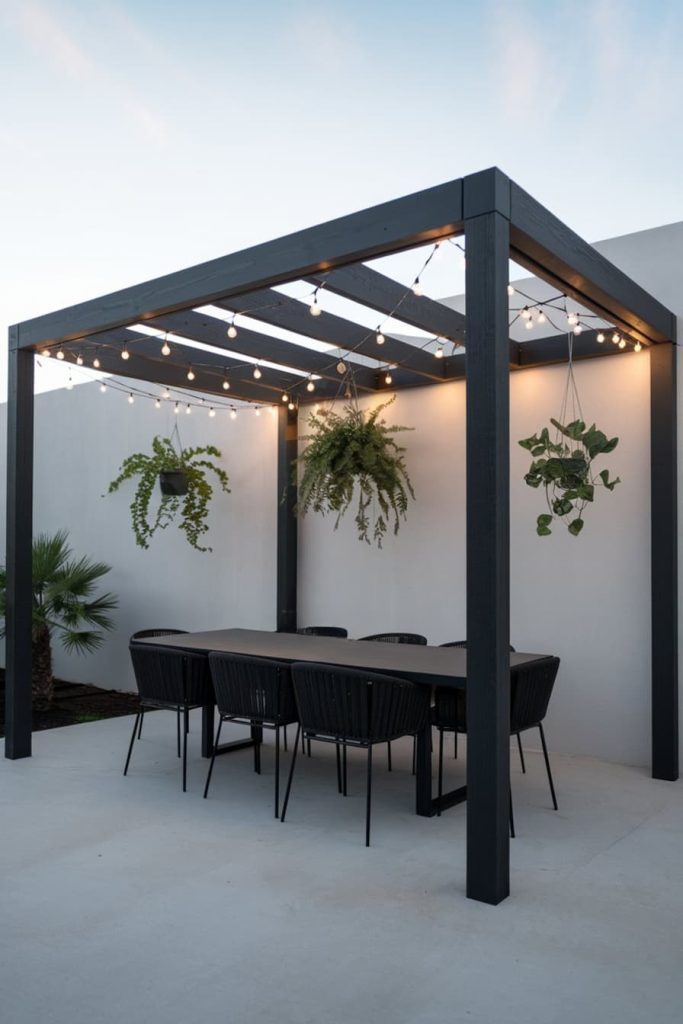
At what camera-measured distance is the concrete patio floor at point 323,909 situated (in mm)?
2340

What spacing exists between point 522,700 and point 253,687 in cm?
130

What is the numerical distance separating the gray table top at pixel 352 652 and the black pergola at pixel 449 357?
2.60ft

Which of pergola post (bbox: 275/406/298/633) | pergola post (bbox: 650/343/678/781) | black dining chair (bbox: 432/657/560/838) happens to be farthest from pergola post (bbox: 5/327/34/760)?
pergola post (bbox: 650/343/678/781)

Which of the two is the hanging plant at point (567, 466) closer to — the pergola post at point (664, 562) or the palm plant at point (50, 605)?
the pergola post at point (664, 562)

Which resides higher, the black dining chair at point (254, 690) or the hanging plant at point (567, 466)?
the hanging plant at point (567, 466)

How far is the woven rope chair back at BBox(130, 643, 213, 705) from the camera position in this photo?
453cm

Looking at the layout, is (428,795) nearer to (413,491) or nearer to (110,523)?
(413,491)

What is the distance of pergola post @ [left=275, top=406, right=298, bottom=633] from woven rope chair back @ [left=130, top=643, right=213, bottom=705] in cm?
227

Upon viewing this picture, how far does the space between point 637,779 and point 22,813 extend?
10.8ft

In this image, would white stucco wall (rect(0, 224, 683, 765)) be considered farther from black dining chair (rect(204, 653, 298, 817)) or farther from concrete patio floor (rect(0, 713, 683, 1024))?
black dining chair (rect(204, 653, 298, 817))

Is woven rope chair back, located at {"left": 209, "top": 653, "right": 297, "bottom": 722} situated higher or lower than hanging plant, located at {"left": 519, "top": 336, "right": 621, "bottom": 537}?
lower

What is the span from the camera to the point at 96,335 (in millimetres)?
5184

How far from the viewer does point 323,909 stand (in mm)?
2947

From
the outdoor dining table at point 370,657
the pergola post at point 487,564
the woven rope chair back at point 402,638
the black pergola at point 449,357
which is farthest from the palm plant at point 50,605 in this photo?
the pergola post at point 487,564
